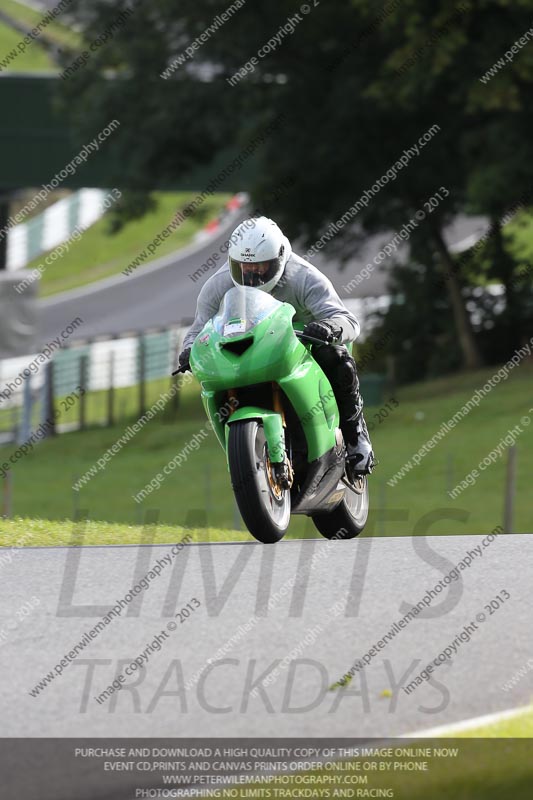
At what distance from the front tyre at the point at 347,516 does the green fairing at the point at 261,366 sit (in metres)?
1.08

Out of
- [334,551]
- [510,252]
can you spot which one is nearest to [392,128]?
[510,252]

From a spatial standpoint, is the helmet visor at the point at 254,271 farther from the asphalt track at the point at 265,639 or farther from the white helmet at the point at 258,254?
the asphalt track at the point at 265,639

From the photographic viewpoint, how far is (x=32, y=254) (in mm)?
50312

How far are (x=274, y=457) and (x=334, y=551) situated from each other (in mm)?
794

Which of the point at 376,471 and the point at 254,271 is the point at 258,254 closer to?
the point at 254,271

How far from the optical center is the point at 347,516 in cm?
886

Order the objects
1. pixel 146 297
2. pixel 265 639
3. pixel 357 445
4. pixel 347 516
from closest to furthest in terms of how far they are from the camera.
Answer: pixel 265 639 < pixel 357 445 < pixel 347 516 < pixel 146 297

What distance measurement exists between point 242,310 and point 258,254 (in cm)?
Result: 36

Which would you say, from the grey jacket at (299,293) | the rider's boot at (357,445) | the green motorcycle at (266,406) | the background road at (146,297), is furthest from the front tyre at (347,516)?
A: the background road at (146,297)

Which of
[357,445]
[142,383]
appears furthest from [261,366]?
[142,383]

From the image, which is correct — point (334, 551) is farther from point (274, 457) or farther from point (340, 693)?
point (340, 693)

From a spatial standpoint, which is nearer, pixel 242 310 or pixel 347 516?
pixel 242 310

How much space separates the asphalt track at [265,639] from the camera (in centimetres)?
566

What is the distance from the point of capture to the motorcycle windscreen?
743 centimetres
